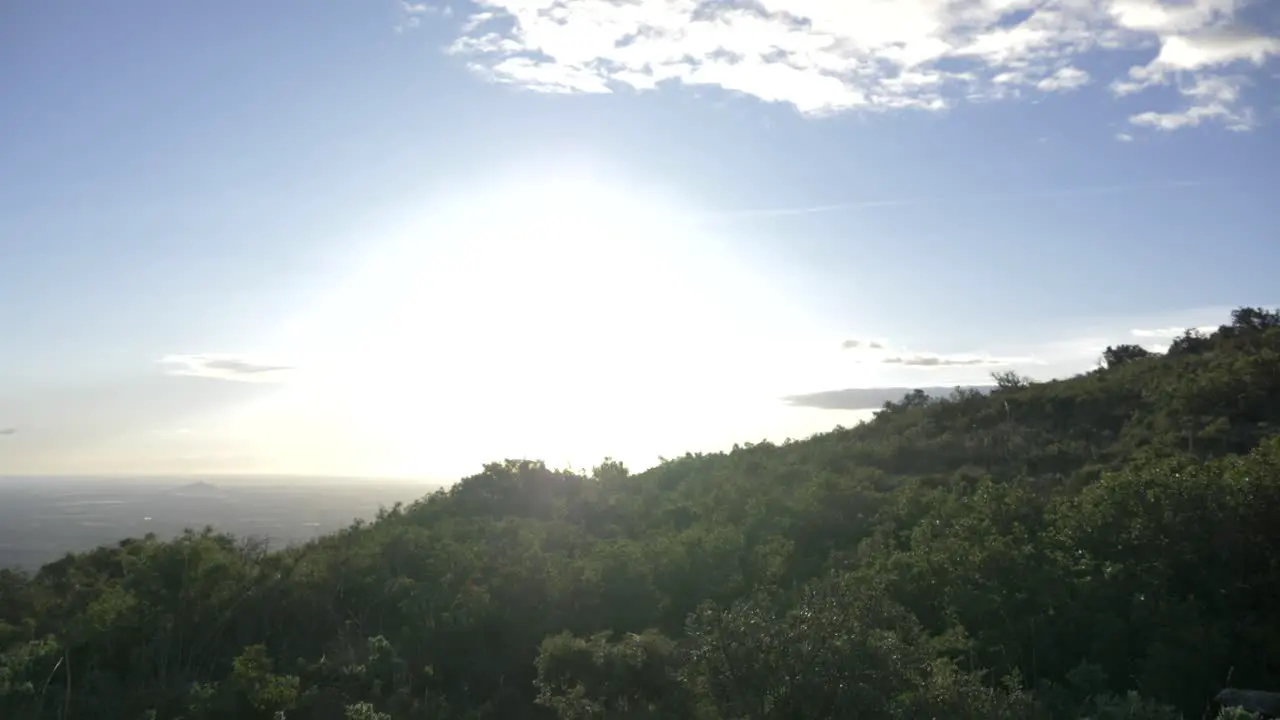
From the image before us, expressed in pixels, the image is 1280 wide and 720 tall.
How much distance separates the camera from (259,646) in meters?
13.8

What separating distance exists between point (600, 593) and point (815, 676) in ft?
27.5

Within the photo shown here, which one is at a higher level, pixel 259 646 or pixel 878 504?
pixel 878 504

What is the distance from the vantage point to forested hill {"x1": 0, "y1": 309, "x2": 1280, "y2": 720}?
30.5 feet

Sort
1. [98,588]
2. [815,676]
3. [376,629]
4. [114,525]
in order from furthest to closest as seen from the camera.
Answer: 1. [114,525]
2. [98,588]
3. [376,629]
4. [815,676]

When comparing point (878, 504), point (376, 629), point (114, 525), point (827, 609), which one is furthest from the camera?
point (114, 525)

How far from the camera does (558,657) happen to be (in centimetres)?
1313

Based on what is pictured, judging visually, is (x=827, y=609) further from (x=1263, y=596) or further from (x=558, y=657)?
(x=1263, y=596)

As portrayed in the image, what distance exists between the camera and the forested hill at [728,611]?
9.29 meters

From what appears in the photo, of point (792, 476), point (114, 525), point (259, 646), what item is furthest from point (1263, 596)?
point (114, 525)

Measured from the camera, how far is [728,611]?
38.8ft

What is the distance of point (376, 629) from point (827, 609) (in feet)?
31.1

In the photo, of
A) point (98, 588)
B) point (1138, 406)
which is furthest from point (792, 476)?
point (98, 588)

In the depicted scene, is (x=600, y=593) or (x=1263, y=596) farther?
(x=600, y=593)

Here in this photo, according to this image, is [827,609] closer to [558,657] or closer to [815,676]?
[815,676]
